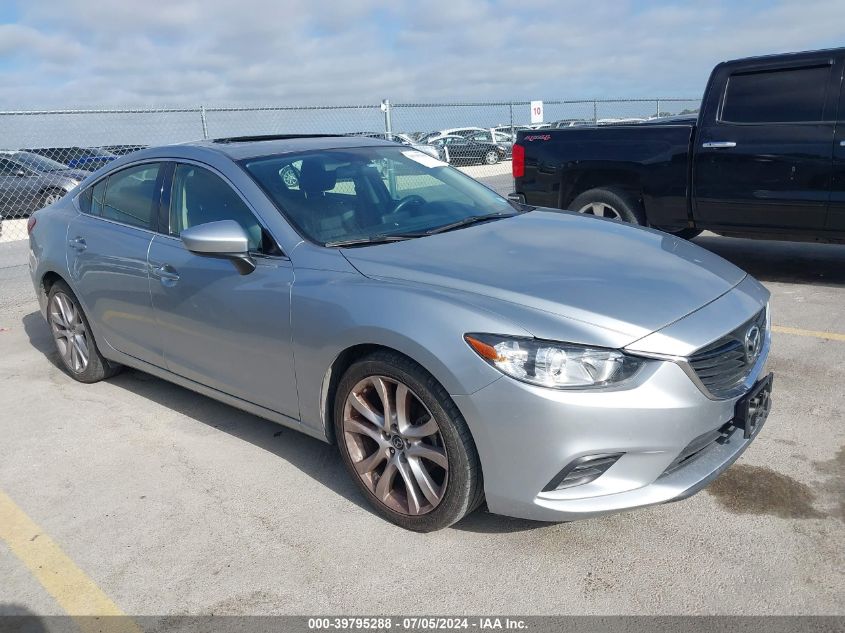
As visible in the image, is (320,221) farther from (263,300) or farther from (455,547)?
(455,547)

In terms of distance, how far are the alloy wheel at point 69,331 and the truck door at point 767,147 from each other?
506 cm

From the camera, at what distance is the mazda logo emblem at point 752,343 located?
2.99 m

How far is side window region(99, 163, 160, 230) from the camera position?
431 cm

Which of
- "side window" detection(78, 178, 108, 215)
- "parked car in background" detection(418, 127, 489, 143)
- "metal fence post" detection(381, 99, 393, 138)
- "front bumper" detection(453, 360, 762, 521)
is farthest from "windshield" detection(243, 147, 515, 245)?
"parked car in background" detection(418, 127, 489, 143)

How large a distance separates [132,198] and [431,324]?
2.52 m

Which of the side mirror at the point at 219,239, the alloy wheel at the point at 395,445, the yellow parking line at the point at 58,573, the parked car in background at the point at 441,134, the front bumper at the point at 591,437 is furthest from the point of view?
the parked car in background at the point at 441,134

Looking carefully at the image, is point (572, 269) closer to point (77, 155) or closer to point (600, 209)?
point (600, 209)

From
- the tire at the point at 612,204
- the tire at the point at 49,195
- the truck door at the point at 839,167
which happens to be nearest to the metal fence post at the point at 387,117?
the tire at the point at 49,195

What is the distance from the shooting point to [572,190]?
24.6 ft

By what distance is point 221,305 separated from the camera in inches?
144

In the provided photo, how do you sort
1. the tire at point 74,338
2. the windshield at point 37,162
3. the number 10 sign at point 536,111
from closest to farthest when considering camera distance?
the tire at point 74,338
the windshield at point 37,162
the number 10 sign at point 536,111

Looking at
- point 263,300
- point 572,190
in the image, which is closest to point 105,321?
point 263,300

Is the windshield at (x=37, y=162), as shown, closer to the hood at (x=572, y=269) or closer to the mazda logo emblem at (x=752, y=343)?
the hood at (x=572, y=269)

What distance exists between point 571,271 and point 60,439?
3.03 metres
